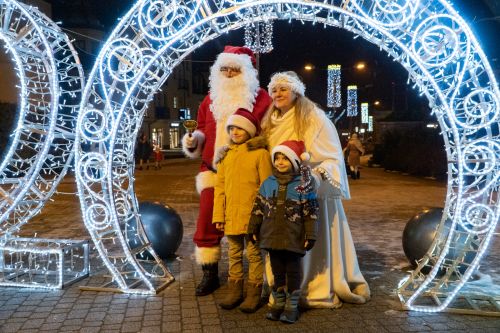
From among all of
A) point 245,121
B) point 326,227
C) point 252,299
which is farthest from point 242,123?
point 252,299

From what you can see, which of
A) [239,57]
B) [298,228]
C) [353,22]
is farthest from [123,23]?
[298,228]

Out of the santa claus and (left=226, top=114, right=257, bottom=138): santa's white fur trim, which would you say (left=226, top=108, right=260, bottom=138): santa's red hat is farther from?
the santa claus

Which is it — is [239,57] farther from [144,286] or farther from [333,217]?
[144,286]

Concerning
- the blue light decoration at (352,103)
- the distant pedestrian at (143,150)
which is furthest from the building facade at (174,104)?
the distant pedestrian at (143,150)

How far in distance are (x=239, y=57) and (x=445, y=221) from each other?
2.73m

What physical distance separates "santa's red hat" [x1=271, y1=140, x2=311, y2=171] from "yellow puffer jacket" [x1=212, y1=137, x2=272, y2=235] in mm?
287

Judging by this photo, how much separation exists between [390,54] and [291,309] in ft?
8.23

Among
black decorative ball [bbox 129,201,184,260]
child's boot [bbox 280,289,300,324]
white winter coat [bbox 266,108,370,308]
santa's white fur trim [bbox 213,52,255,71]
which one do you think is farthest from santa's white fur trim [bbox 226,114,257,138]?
black decorative ball [bbox 129,201,184,260]

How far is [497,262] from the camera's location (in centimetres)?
629

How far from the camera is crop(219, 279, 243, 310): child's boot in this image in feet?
15.1

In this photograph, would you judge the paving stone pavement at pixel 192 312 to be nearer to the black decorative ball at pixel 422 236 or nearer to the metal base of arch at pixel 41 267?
the metal base of arch at pixel 41 267

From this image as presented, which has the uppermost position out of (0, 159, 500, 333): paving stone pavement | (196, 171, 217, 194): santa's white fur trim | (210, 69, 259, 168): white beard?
(210, 69, 259, 168): white beard

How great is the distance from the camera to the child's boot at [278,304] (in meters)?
4.30

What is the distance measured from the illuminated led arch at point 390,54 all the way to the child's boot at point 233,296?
88 centimetres
